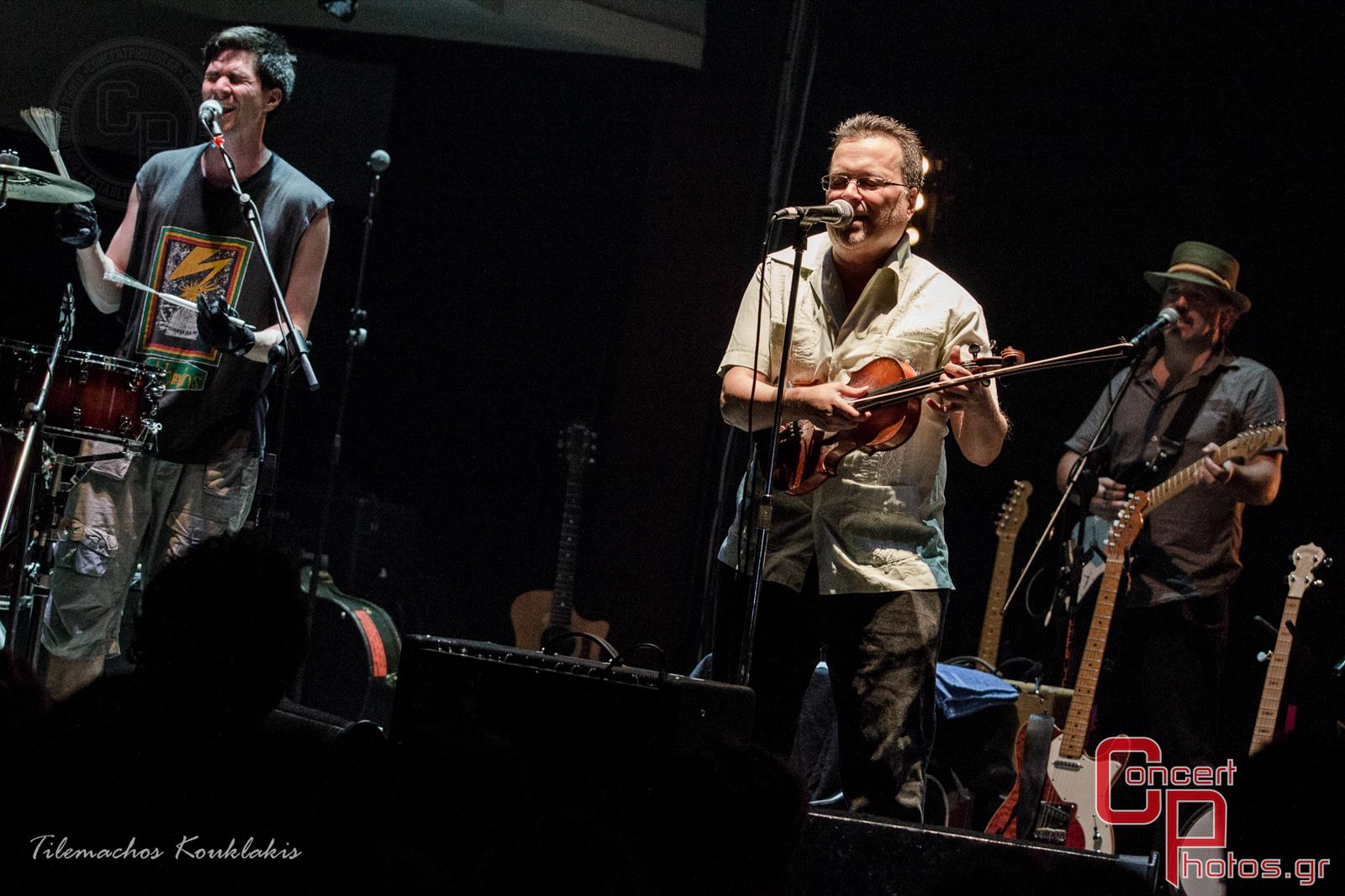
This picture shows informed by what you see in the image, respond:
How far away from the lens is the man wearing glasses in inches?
134

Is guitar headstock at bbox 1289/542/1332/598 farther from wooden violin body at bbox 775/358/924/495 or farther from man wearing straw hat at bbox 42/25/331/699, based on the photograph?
man wearing straw hat at bbox 42/25/331/699

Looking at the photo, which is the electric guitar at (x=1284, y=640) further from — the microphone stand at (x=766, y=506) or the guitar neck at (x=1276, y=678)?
the microphone stand at (x=766, y=506)

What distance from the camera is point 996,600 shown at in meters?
6.04

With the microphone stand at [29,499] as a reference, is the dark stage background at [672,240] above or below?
above

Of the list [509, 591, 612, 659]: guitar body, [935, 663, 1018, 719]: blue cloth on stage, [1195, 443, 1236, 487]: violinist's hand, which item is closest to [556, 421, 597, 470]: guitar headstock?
[509, 591, 612, 659]: guitar body

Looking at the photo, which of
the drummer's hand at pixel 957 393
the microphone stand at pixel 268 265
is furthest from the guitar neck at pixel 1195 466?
the microphone stand at pixel 268 265

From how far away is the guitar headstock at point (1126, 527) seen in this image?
5438mm

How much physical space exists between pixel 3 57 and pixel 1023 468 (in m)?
5.29

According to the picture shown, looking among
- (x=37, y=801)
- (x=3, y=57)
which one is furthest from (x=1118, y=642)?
(x=3, y=57)

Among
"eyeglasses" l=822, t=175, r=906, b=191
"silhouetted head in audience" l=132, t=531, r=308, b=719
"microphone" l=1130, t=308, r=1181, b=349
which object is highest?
"eyeglasses" l=822, t=175, r=906, b=191

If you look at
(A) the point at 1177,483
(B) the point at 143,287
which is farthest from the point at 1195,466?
(B) the point at 143,287

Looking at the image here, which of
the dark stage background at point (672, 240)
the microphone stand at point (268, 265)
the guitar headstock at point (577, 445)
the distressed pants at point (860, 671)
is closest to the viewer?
the distressed pants at point (860, 671)

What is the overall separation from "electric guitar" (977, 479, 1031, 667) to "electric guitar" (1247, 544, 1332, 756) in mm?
1177

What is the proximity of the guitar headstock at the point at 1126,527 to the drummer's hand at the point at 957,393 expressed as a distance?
A: 2.33m
